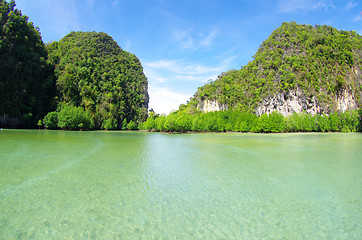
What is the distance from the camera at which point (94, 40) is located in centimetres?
9338

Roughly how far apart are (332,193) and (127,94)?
86.2 metres

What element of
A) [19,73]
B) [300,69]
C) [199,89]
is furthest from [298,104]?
[19,73]

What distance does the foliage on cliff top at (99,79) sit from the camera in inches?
2825

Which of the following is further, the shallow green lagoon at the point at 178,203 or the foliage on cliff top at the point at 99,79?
the foliage on cliff top at the point at 99,79

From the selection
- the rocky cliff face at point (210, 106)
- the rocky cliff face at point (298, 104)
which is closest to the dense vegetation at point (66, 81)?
the rocky cliff face at point (210, 106)

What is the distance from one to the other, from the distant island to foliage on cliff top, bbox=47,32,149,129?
37 cm

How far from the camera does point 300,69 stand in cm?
7319

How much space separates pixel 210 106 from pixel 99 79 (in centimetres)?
4885

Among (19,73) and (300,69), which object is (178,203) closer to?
(19,73)

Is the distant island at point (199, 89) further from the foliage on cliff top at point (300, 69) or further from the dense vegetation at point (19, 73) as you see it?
the foliage on cliff top at point (300, 69)

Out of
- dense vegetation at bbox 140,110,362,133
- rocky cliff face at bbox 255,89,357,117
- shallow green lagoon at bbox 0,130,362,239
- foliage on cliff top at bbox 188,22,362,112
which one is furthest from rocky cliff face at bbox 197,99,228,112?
shallow green lagoon at bbox 0,130,362,239

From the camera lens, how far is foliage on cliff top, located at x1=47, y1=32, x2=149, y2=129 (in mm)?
71750

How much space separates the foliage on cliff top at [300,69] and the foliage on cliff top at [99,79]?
112 feet

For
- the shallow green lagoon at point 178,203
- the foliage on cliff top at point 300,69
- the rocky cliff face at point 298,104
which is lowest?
the shallow green lagoon at point 178,203
